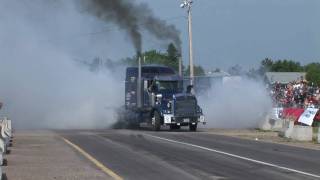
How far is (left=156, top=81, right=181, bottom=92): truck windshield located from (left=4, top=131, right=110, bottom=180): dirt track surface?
16831 mm

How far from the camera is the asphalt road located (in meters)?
16.3

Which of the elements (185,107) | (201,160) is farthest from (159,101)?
(201,160)

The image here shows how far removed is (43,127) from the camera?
47.4 metres

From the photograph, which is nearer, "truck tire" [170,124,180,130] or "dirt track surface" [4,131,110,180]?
"dirt track surface" [4,131,110,180]

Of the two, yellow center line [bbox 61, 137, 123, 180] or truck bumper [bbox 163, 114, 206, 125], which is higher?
truck bumper [bbox 163, 114, 206, 125]

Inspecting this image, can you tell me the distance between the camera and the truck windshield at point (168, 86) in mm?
41875

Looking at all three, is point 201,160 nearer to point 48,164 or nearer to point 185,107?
point 48,164

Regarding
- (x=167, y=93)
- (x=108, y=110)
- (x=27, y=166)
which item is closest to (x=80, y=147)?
(x=27, y=166)

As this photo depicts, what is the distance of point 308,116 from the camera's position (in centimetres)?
3594

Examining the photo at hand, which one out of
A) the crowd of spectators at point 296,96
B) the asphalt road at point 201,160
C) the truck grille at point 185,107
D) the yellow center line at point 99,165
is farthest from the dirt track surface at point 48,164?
the crowd of spectators at point 296,96

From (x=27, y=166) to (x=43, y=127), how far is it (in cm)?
2975

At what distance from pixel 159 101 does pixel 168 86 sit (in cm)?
128

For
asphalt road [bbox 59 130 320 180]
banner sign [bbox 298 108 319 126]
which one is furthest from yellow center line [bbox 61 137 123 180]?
banner sign [bbox 298 108 319 126]

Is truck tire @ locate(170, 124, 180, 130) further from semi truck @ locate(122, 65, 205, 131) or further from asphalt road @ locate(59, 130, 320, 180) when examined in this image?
asphalt road @ locate(59, 130, 320, 180)
